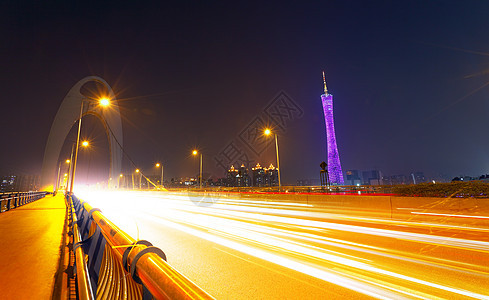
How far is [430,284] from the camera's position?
4129mm

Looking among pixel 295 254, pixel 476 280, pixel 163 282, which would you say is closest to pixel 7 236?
pixel 295 254

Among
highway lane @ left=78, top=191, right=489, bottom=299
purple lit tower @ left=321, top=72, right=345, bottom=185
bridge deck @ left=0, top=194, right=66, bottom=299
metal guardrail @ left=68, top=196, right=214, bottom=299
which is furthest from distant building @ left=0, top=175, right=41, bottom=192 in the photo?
metal guardrail @ left=68, top=196, right=214, bottom=299

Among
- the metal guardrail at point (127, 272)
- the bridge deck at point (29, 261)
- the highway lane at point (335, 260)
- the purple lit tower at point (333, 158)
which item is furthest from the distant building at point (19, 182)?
the metal guardrail at point (127, 272)

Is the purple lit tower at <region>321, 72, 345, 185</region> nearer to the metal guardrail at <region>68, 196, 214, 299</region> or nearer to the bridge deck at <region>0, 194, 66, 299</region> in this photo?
the bridge deck at <region>0, 194, 66, 299</region>

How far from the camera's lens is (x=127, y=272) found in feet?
6.15

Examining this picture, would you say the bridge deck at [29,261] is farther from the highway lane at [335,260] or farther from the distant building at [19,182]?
the distant building at [19,182]

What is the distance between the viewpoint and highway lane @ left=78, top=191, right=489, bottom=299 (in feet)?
13.1

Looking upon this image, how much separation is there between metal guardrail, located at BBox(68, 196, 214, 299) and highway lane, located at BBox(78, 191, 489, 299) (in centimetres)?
41

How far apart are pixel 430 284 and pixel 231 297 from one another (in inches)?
133

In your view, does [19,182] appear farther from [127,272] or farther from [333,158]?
[127,272]

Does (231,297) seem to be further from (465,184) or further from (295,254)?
(465,184)

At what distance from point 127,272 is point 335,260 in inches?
196

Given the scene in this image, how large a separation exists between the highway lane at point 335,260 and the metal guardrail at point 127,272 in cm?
41

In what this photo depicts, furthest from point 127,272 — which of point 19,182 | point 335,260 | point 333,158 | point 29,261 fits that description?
point 19,182
